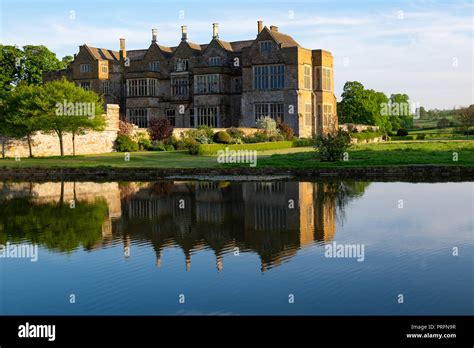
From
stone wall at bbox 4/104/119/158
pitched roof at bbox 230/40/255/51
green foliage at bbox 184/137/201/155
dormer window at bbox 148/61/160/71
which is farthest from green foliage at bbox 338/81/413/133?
stone wall at bbox 4/104/119/158

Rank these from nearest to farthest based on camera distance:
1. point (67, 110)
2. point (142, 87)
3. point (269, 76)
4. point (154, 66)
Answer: point (67, 110) < point (269, 76) < point (142, 87) < point (154, 66)

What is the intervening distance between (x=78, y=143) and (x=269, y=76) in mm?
19506

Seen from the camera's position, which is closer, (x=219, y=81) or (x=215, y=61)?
(x=219, y=81)

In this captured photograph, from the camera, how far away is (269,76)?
187 feet

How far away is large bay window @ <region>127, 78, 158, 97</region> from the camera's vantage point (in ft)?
205

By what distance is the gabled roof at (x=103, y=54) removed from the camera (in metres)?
65.6

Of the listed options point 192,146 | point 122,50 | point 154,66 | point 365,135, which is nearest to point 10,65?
point 122,50

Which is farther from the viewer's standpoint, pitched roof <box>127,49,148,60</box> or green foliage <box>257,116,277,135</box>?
pitched roof <box>127,49,148,60</box>

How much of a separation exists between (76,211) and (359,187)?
37.9ft

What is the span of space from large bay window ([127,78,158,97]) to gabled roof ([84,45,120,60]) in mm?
5719

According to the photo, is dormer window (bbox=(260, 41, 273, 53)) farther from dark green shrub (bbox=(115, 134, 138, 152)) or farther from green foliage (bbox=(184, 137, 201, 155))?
dark green shrub (bbox=(115, 134, 138, 152))

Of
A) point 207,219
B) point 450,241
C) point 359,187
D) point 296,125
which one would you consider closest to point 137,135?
point 296,125

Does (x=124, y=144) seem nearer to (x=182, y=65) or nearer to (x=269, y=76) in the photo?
(x=269, y=76)

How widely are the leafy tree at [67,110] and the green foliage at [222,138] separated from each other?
9.55 m
